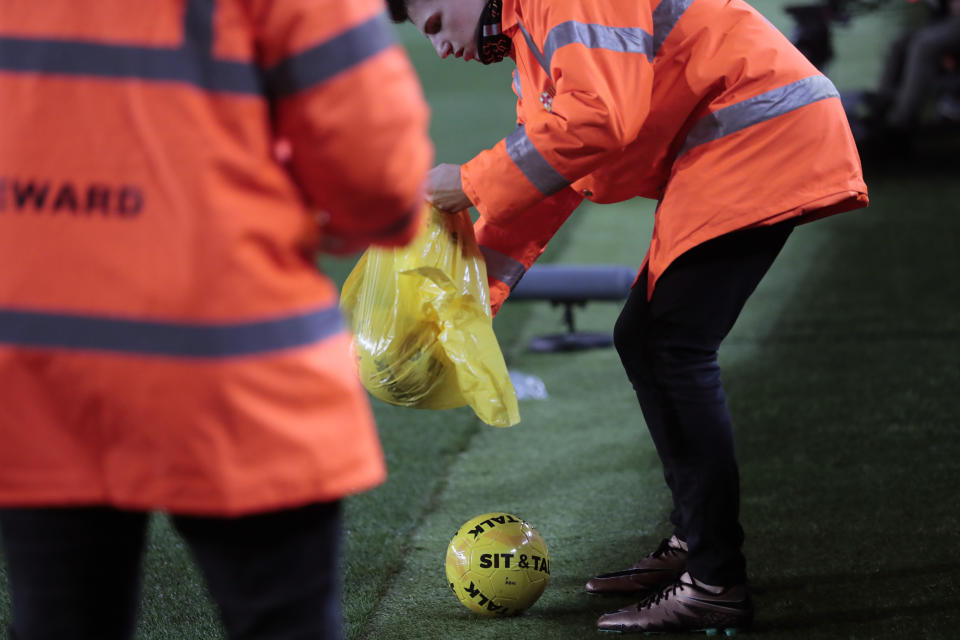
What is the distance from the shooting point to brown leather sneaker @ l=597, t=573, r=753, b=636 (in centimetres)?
223

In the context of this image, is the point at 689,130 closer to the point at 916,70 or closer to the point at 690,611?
the point at 690,611

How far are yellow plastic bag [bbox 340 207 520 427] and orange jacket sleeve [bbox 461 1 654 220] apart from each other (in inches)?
12.1

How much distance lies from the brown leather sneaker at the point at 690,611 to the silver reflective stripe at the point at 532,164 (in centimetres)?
85

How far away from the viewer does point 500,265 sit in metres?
2.46

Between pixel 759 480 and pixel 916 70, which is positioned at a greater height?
pixel 759 480

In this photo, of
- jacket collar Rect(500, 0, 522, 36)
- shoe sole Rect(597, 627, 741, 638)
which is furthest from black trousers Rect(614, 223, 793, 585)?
jacket collar Rect(500, 0, 522, 36)

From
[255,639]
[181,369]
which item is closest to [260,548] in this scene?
[255,639]

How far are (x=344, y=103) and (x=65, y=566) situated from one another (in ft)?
1.87

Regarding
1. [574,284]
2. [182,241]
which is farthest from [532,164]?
[574,284]

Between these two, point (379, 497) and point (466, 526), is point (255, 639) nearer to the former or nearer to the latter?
point (466, 526)

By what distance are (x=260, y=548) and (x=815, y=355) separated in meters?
3.77

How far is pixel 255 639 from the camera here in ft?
3.87

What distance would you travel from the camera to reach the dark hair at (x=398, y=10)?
7.27ft

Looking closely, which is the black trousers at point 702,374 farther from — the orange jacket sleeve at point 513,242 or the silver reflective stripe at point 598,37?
the silver reflective stripe at point 598,37
